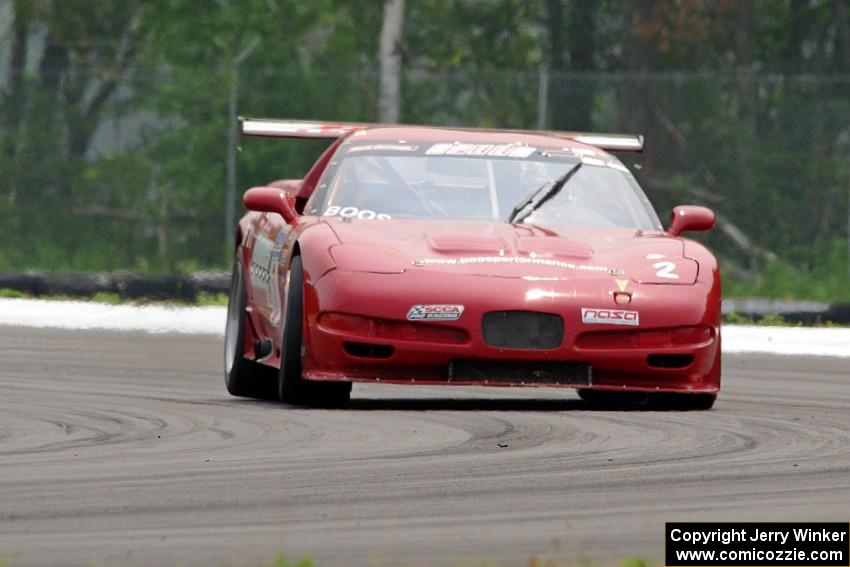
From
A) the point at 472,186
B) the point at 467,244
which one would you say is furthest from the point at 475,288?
the point at 472,186

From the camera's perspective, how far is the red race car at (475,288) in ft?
30.1

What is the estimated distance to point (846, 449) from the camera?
26.1ft

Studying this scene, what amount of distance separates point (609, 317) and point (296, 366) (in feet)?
4.52

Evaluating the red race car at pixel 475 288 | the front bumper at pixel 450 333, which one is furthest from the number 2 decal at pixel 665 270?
the front bumper at pixel 450 333

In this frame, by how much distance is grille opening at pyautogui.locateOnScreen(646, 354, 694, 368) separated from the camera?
9.38 metres

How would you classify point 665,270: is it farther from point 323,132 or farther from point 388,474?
point 388,474

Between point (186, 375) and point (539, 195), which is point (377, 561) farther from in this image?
point (186, 375)

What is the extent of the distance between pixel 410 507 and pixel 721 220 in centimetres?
1507

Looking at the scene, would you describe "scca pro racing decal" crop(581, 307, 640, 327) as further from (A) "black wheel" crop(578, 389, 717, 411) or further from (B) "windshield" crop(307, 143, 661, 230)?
(B) "windshield" crop(307, 143, 661, 230)

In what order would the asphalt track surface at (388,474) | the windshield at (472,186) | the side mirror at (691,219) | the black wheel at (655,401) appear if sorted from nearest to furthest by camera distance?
1. the asphalt track surface at (388,474)
2. the black wheel at (655,401)
3. the windshield at (472,186)
4. the side mirror at (691,219)

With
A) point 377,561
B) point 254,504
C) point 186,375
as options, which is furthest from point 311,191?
point 377,561

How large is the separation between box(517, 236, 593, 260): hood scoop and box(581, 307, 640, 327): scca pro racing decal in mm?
382

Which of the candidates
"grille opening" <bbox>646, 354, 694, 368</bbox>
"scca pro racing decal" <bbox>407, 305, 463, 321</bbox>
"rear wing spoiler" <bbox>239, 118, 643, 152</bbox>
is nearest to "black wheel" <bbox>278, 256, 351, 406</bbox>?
"scca pro racing decal" <bbox>407, 305, 463, 321</bbox>

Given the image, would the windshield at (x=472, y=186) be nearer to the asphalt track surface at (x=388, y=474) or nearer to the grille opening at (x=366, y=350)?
the asphalt track surface at (x=388, y=474)
